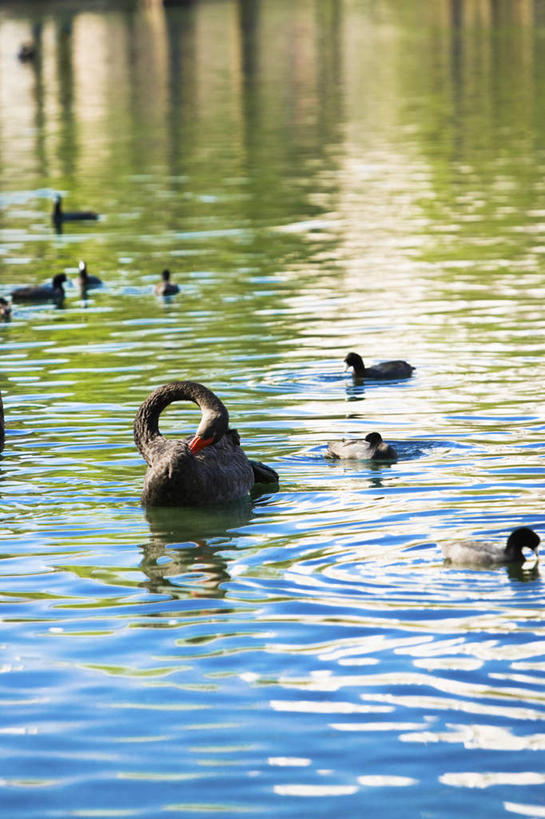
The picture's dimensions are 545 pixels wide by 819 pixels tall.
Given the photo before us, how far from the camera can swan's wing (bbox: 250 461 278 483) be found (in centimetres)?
1549

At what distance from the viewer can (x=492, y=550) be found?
40.4 ft

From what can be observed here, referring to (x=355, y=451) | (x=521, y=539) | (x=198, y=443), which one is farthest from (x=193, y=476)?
(x=521, y=539)

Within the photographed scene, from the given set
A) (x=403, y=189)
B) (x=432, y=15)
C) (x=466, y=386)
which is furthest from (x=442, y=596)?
(x=432, y=15)

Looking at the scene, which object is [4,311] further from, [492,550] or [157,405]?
[492,550]

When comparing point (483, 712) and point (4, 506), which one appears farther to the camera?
point (4, 506)

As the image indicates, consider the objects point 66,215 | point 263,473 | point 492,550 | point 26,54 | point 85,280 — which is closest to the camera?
point 492,550

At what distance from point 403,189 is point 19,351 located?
2015cm

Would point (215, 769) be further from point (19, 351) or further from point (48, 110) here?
point (48, 110)

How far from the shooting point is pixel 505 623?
1121 centimetres

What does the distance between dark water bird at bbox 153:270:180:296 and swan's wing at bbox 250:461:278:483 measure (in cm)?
Result: 1330

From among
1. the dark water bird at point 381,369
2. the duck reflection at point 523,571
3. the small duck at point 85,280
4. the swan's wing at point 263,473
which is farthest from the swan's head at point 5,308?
the duck reflection at point 523,571

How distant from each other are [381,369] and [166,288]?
8936mm

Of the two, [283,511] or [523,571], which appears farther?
[283,511]

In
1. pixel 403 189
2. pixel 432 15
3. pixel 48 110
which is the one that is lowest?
pixel 403 189
